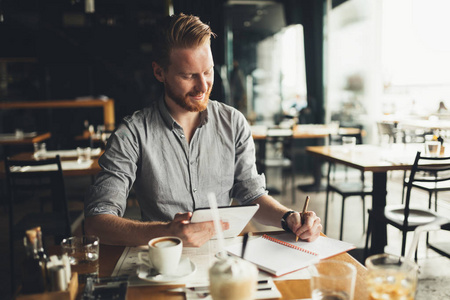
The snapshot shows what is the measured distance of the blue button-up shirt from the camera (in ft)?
4.72

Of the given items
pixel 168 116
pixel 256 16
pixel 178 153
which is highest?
pixel 256 16

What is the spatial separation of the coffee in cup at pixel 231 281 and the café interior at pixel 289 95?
0.21 meters

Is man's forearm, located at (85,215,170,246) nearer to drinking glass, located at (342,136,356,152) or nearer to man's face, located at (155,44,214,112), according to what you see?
man's face, located at (155,44,214,112)

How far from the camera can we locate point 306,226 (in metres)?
1.23

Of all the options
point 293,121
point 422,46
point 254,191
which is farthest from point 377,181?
point 422,46

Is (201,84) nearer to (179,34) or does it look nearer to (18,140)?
(179,34)

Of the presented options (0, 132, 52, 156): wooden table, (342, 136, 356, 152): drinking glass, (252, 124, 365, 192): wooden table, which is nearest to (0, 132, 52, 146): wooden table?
(0, 132, 52, 156): wooden table

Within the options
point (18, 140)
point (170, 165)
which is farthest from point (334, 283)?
point (18, 140)

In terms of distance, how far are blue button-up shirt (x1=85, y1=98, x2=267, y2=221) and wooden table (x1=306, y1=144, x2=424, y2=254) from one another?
140 centimetres

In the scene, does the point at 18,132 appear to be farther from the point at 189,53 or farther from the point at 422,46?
the point at 422,46

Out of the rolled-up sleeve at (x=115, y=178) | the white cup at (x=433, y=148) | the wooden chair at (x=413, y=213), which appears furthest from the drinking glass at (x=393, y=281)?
the white cup at (x=433, y=148)

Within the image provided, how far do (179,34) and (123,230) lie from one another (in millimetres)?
761

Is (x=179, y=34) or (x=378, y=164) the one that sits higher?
(x=179, y=34)

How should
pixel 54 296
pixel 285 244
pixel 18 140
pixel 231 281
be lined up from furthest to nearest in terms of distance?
pixel 18 140 → pixel 285 244 → pixel 54 296 → pixel 231 281
